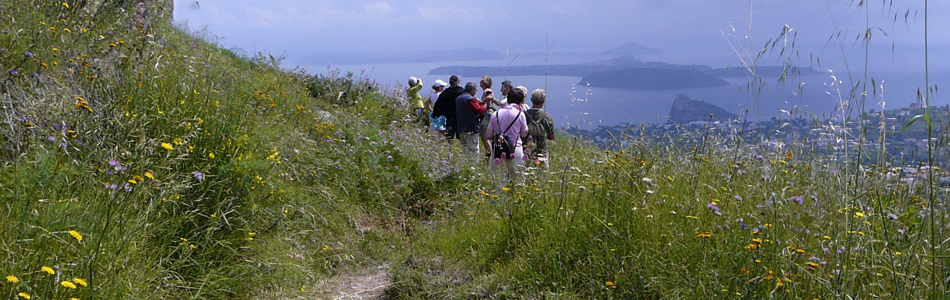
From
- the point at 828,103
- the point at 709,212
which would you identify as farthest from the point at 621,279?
the point at 828,103

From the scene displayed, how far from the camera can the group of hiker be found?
25.0 ft

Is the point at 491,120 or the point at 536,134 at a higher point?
the point at 491,120

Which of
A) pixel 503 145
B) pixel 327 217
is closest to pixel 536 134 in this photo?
pixel 503 145

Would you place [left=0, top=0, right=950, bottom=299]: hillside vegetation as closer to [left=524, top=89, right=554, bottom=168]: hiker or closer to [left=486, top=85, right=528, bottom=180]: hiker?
[left=486, top=85, right=528, bottom=180]: hiker

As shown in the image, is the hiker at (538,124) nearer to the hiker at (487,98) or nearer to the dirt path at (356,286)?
the hiker at (487,98)

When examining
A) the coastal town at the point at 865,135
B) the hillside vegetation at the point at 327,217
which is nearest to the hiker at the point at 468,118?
the coastal town at the point at 865,135

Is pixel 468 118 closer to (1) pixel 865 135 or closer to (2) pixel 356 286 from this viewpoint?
(2) pixel 356 286

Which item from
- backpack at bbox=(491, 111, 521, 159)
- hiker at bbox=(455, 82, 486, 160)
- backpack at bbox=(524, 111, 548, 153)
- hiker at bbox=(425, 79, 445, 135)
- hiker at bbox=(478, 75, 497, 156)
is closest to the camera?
backpack at bbox=(491, 111, 521, 159)

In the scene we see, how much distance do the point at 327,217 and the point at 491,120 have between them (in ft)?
9.69

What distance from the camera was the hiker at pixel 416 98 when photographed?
12.3 meters

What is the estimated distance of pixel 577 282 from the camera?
385cm

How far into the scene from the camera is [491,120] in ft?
25.9

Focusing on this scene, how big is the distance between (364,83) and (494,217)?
9759 mm

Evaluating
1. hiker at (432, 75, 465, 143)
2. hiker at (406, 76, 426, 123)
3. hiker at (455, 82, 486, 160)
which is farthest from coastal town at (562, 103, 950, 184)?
hiker at (406, 76, 426, 123)
